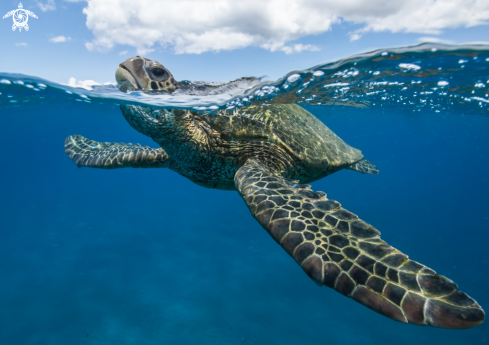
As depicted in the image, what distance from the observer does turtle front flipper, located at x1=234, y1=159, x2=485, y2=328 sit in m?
1.81

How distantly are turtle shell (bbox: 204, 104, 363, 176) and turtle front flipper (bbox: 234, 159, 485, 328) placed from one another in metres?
1.78

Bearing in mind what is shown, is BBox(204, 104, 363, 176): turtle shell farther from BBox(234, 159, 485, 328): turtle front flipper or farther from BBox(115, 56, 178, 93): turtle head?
BBox(234, 159, 485, 328): turtle front flipper

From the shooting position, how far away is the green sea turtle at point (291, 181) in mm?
1919

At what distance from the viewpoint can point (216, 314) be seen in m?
9.16

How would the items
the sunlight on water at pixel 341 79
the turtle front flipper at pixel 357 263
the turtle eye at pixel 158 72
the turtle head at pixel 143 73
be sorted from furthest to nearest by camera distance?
the sunlight on water at pixel 341 79 < the turtle eye at pixel 158 72 < the turtle head at pixel 143 73 < the turtle front flipper at pixel 357 263

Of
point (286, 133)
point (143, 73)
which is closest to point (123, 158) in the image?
point (143, 73)

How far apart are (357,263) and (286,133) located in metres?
3.26

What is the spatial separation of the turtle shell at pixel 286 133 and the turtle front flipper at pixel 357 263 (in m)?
1.78

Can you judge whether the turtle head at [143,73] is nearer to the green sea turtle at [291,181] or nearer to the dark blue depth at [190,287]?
the green sea turtle at [291,181]

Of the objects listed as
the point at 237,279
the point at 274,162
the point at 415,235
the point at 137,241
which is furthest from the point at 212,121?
the point at 415,235

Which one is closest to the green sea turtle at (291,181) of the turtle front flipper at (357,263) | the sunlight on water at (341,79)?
the turtle front flipper at (357,263)

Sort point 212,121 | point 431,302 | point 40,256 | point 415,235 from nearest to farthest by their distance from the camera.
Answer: point 431,302
point 212,121
point 40,256
point 415,235

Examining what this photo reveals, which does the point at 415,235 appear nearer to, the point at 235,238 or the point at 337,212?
the point at 235,238

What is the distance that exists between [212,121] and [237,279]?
869cm
